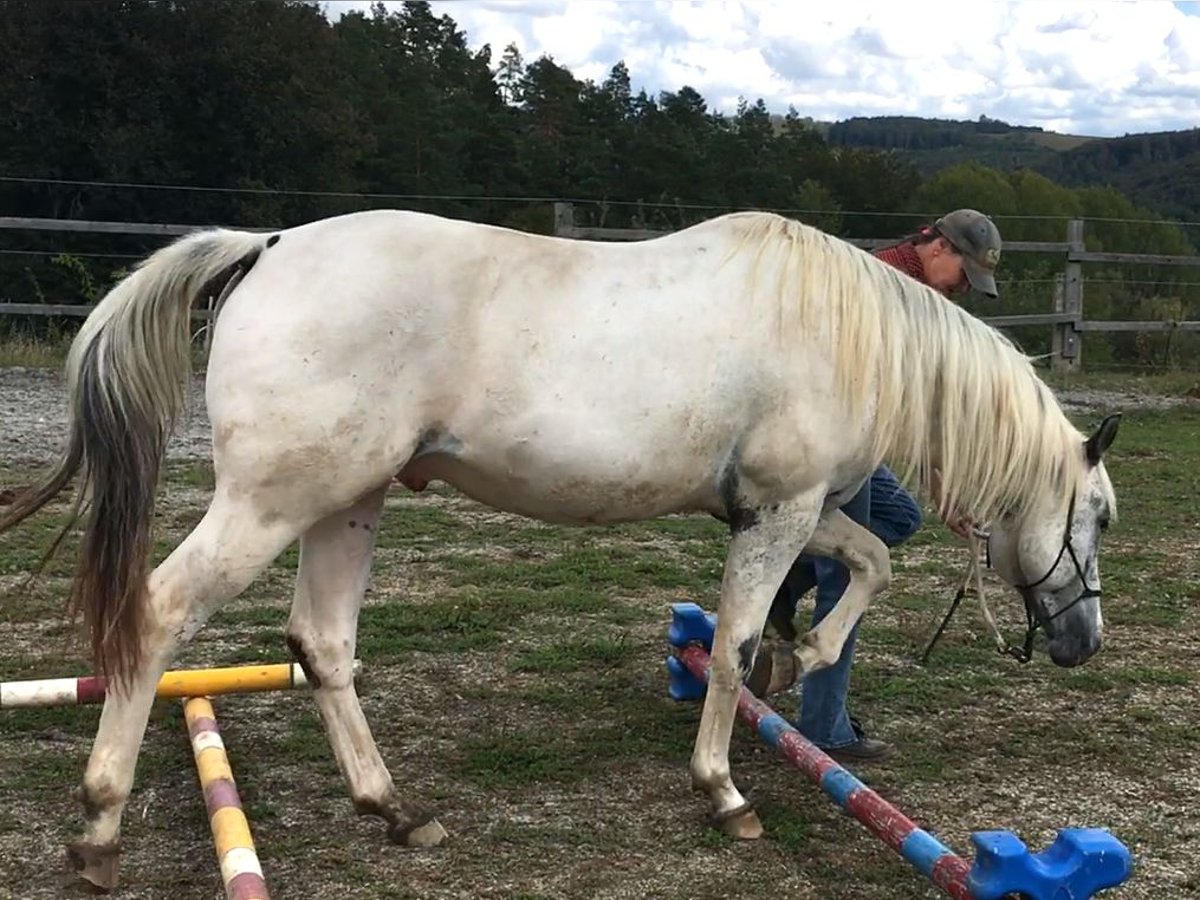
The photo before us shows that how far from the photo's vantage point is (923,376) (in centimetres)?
369

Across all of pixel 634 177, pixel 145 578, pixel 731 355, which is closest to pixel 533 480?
pixel 731 355

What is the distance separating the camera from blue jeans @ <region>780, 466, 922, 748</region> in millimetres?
4133

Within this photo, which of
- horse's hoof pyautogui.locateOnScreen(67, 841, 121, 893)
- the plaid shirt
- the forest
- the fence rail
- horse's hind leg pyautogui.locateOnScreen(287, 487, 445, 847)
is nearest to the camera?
horse's hoof pyautogui.locateOnScreen(67, 841, 121, 893)

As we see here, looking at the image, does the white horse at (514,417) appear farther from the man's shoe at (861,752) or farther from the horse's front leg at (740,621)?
the man's shoe at (861,752)

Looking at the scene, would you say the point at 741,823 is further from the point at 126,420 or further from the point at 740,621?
the point at 126,420

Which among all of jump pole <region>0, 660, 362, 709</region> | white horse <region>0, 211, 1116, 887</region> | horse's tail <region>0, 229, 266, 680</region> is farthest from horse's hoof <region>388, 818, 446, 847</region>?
horse's tail <region>0, 229, 266, 680</region>

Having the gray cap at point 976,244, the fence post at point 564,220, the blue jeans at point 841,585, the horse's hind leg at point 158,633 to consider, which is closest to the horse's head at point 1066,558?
the blue jeans at point 841,585

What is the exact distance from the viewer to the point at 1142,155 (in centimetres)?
9000

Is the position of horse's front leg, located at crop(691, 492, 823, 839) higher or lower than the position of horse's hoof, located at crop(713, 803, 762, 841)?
higher

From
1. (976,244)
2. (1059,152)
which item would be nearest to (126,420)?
(976,244)

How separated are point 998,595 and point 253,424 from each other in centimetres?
456

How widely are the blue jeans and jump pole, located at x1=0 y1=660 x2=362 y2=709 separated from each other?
156 cm

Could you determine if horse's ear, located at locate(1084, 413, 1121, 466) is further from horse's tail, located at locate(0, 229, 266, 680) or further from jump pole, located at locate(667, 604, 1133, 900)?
horse's tail, located at locate(0, 229, 266, 680)

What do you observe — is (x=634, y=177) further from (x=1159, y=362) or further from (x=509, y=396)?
(x=509, y=396)
